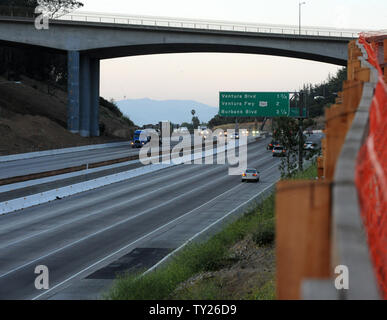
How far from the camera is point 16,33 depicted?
82.1 metres

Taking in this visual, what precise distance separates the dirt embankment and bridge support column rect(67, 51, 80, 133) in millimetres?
1541

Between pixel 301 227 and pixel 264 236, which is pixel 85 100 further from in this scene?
pixel 301 227

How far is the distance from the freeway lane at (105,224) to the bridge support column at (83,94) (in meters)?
32.5

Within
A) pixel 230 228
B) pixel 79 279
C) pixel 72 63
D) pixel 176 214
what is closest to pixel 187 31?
pixel 72 63

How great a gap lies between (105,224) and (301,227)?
32686 millimetres

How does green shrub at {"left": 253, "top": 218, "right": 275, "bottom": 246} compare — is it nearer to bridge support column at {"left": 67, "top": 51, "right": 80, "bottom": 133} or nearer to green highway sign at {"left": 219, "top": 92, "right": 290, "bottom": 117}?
green highway sign at {"left": 219, "top": 92, "right": 290, "bottom": 117}

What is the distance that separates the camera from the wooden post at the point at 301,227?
333 cm

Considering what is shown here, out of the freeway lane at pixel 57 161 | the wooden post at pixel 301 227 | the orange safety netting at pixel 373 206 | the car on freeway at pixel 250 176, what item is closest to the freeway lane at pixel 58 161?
the freeway lane at pixel 57 161

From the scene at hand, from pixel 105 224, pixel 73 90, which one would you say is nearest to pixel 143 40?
pixel 73 90

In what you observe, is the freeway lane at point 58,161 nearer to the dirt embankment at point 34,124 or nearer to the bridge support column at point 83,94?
the dirt embankment at point 34,124

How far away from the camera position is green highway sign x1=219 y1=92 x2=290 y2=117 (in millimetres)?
65356

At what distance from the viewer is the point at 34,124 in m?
86.8
